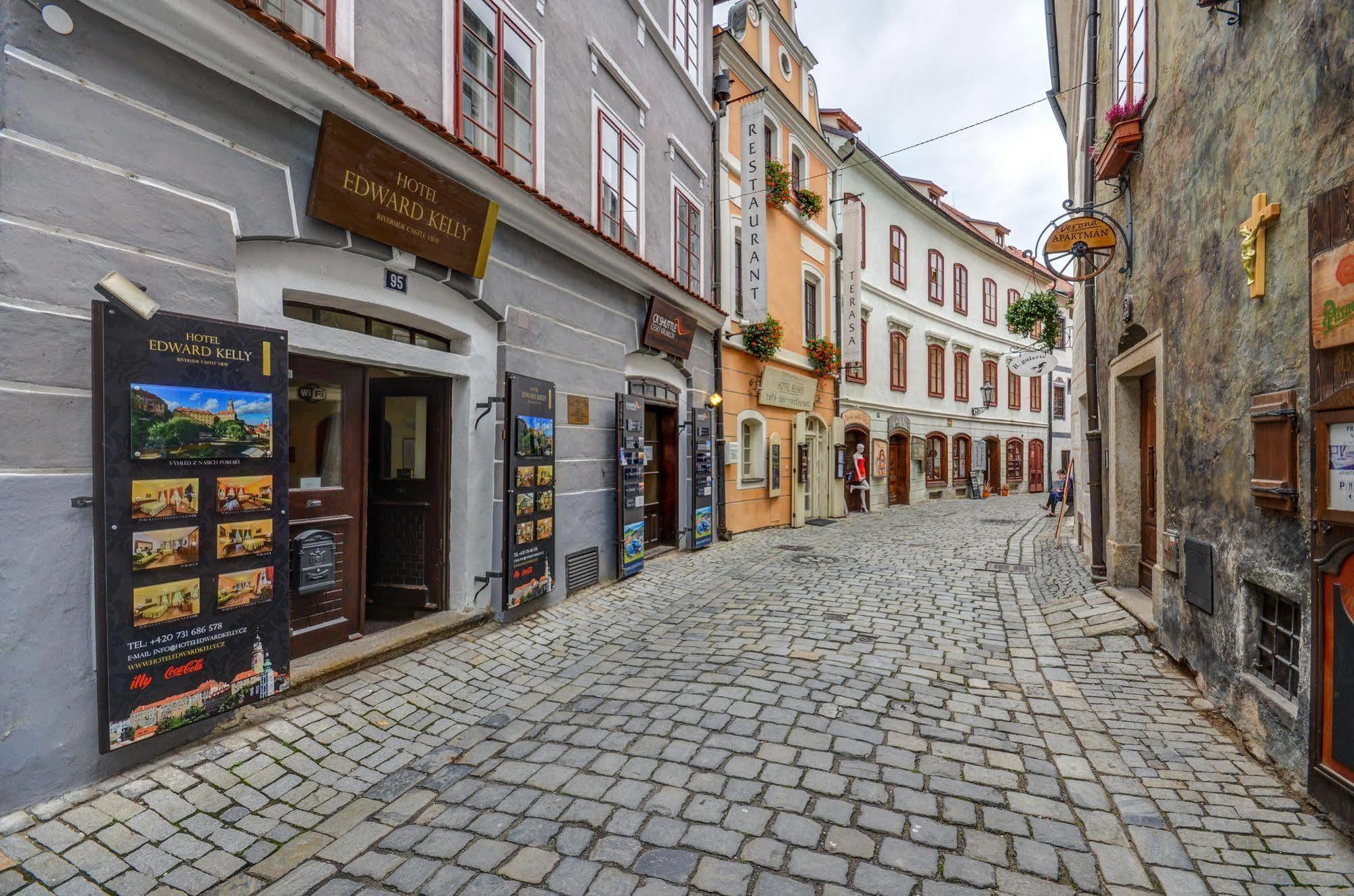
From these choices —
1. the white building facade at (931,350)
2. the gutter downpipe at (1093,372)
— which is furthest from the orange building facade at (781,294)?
the gutter downpipe at (1093,372)

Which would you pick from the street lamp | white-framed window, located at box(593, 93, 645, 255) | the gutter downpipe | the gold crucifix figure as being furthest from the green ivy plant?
the street lamp

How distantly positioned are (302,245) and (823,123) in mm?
16510

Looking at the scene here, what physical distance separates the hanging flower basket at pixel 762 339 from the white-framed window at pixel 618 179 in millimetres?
3914

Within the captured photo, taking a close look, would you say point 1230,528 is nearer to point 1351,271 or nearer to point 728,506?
point 1351,271

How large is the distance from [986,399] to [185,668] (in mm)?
24318

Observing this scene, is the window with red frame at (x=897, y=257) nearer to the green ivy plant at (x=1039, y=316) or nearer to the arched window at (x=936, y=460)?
the arched window at (x=936, y=460)

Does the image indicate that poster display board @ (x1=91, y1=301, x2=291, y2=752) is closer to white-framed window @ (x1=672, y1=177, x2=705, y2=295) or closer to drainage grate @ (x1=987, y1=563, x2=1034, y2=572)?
white-framed window @ (x1=672, y1=177, x2=705, y2=295)

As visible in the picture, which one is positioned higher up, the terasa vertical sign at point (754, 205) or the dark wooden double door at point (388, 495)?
the terasa vertical sign at point (754, 205)

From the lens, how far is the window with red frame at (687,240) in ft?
33.1

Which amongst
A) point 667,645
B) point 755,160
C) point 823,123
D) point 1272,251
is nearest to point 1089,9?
point 755,160

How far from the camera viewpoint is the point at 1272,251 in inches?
136

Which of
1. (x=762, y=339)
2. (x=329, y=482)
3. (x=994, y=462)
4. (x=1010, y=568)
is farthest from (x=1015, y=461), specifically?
(x=329, y=482)

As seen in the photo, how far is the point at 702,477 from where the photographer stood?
1029 cm

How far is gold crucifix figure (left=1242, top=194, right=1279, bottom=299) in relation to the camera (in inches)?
136
